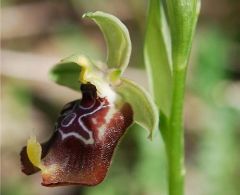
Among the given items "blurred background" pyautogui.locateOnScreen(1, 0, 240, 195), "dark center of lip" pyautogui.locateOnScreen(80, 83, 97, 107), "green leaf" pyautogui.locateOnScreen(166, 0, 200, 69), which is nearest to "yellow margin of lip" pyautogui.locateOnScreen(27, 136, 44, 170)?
"dark center of lip" pyautogui.locateOnScreen(80, 83, 97, 107)

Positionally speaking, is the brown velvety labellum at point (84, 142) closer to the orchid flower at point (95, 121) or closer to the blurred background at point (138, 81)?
the orchid flower at point (95, 121)

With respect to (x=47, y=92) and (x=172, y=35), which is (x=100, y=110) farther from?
(x=47, y=92)

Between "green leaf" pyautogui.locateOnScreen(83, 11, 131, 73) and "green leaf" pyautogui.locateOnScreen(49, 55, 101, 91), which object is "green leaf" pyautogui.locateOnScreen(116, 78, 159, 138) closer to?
"green leaf" pyautogui.locateOnScreen(83, 11, 131, 73)

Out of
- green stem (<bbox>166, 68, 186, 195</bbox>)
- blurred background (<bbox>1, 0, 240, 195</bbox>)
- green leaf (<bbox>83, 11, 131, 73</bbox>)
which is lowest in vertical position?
blurred background (<bbox>1, 0, 240, 195</bbox>)

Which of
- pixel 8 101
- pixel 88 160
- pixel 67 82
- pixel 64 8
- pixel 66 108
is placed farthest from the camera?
pixel 64 8

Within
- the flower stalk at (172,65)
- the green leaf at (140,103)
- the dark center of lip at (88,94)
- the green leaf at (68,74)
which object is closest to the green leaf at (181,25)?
the flower stalk at (172,65)

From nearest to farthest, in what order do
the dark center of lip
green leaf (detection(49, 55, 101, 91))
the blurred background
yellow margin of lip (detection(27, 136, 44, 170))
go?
yellow margin of lip (detection(27, 136, 44, 170)) < the dark center of lip < green leaf (detection(49, 55, 101, 91)) < the blurred background

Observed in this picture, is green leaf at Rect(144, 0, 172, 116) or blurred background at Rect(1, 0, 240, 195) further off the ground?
green leaf at Rect(144, 0, 172, 116)

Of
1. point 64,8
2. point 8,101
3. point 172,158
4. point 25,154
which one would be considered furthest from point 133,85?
point 64,8

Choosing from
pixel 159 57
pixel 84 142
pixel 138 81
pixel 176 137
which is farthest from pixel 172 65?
pixel 138 81
